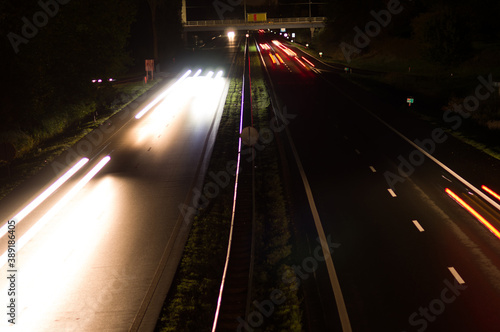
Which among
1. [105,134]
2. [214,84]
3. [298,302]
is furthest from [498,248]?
[214,84]

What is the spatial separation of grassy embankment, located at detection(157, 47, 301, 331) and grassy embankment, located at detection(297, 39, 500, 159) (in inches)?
451

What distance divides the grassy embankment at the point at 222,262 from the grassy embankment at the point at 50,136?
878 centimetres

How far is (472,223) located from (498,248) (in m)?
1.91

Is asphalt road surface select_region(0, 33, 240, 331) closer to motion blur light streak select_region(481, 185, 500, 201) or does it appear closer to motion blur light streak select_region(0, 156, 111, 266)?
motion blur light streak select_region(0, 156, 111, 266)

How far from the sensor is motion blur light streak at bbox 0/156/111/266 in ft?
52.6

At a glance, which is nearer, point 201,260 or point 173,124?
point 201,260

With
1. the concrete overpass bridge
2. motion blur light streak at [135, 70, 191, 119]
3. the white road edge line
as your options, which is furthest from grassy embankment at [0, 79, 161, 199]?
the concrete overpass bridge

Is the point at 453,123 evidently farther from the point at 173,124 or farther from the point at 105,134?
the point at 105,134

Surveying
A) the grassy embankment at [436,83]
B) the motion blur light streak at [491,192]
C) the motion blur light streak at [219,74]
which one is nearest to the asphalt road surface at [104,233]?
the motion blur light streak at [491,192]

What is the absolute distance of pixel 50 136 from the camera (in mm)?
32219

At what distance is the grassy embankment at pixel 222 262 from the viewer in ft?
38.5

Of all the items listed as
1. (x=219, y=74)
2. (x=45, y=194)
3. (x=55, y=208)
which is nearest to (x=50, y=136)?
(x=45, y=194)

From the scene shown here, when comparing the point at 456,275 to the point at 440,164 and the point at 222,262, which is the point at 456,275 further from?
the point at 440,164

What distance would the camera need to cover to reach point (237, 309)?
12297 millimetres
